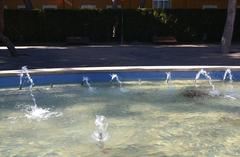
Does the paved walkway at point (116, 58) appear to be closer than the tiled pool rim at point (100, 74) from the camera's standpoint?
No

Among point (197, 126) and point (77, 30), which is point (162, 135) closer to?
point (197, 126)

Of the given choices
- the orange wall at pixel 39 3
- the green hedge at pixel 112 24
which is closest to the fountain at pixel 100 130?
the green hedge at pixel 112 24

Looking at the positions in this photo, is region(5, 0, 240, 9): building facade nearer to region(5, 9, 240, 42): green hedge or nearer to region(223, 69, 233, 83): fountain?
region(5, 9, 240, 42): green hedge

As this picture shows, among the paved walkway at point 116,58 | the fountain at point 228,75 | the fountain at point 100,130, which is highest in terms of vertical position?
the fountain at point 100,130

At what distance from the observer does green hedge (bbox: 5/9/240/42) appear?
27391 millimetres

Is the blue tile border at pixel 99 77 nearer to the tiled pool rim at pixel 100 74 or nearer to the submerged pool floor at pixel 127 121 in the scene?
the tiled pool rim at pixel 100 74

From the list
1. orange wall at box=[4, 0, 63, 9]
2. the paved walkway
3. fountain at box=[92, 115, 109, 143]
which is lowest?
the paved walkway

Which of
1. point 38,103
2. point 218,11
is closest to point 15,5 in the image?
point 218,11

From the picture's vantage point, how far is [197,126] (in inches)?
359

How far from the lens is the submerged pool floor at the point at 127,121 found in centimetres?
765

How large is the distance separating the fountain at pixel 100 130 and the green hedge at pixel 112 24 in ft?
61.0

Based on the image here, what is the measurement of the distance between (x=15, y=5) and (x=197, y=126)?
27739 mm

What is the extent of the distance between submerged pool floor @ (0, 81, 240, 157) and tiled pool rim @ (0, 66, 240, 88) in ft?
1.30

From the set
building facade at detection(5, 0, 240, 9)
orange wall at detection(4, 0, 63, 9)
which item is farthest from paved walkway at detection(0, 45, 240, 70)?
orange wall at detection(4, 0, 63, 9)
